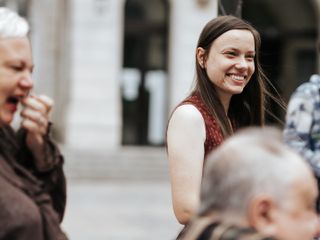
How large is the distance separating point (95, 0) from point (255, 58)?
19838 mm

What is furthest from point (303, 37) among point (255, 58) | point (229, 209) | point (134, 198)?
point (229, 209)

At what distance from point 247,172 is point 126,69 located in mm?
24012

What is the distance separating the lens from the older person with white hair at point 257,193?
Answer: 94.3 inches

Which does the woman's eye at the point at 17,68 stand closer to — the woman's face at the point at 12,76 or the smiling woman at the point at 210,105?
the woman's face at the point at 12,76

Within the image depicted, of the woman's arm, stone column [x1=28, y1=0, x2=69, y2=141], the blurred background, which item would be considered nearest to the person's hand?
the woman's arm

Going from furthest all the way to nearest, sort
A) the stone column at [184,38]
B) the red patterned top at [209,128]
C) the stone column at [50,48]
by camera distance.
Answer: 1. the stone column at [50,48]
2. the stone column at [184,38]
3. the red patterned top at [209,128]

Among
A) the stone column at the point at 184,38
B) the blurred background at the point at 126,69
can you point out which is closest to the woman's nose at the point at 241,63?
the blurred background at the point at 126,69

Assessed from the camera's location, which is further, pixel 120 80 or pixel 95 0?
pixel 120 80

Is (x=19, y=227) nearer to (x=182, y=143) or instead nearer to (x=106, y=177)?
(x=182, y=143)

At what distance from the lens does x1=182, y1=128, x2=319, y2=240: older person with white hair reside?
2396 millimetres

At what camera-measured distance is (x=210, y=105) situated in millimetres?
4066

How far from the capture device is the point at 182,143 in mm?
3832

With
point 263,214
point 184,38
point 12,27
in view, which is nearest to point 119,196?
point 184,38

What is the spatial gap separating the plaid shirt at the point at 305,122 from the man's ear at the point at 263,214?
1373 mm
